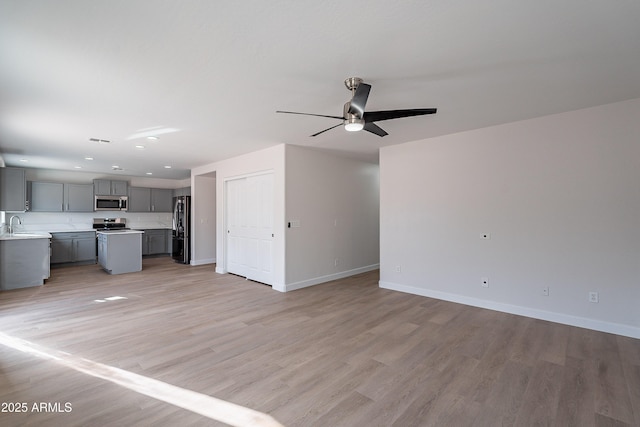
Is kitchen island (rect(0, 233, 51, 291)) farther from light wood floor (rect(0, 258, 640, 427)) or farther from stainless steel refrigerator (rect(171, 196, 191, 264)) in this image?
stainless steel refrigerator (rect(171, 196, 191, 264))

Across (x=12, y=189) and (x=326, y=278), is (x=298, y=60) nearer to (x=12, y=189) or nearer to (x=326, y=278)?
(x=326, y=278)

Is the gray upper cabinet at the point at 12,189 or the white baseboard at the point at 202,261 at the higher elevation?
the gray upper cabinet at the point at 12,189

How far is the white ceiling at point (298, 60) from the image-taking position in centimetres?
170

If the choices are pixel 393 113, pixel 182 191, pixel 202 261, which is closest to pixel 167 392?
pixel 393 113

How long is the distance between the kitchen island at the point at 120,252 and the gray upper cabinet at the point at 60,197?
176 cm

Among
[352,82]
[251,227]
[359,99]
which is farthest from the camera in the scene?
[251,227]

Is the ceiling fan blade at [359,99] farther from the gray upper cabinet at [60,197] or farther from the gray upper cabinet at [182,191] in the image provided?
the gray upper cabinet at [60,197]

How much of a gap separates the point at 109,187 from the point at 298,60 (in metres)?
8.23

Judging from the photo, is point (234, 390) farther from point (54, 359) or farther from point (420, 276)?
point (420, 276)

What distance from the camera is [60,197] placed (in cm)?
738

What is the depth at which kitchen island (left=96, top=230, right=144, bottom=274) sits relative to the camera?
6231 millimetres

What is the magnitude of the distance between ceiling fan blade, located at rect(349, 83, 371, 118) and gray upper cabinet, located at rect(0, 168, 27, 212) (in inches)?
291

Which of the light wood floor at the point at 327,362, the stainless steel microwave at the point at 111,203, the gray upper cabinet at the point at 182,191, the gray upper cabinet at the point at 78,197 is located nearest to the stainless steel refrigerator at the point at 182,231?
the gray upper cabinet at the point at 182,191

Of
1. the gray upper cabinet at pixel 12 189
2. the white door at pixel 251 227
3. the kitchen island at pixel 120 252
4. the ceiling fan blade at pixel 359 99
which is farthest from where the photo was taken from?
the kitchen island at pixel 120 252
